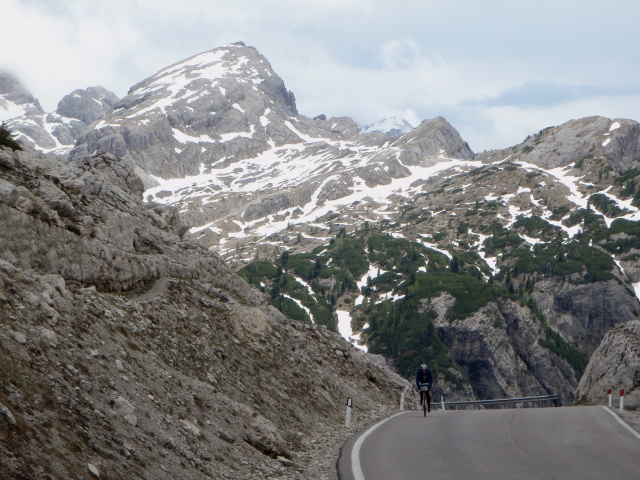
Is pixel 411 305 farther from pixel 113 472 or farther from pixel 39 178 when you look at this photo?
pixel 113 472

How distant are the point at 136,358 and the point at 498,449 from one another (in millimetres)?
10717

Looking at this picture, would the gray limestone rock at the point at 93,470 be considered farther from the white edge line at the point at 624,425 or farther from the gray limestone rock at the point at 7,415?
the white edge line at the point at 624,425

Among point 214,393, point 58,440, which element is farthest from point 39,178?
point 58,440

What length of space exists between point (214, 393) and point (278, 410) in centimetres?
378

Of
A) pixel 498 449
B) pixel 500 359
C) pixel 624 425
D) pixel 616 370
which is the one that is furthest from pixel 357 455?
pixel 500 359

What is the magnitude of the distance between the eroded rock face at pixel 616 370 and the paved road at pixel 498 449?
941 cm

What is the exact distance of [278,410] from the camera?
1936 cm

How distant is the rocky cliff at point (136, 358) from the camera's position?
10.1m

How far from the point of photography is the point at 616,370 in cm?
3281

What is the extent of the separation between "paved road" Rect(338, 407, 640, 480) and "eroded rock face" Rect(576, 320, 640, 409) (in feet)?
30.9

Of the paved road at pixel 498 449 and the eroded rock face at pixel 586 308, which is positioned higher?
the eroded rock face at pixel 586 308

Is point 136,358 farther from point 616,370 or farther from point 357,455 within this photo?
point 616,370

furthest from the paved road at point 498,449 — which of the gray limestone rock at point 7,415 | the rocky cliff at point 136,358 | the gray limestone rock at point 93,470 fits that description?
the gray limestone rock at point 7,415

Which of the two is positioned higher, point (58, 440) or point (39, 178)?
point (39, 178)
